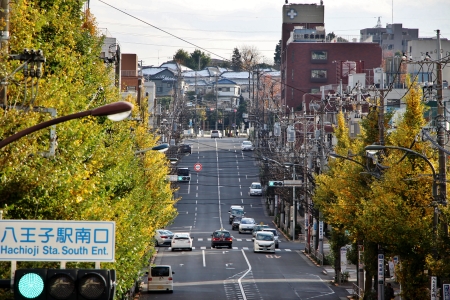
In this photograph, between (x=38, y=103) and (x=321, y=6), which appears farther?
(x=321, y=6)

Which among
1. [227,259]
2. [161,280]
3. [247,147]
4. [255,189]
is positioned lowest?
[227,259]


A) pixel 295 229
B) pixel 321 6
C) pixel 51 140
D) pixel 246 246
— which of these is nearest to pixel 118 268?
pixel 51 140

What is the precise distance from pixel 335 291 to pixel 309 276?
245 inches

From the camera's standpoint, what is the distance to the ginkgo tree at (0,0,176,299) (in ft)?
62.0

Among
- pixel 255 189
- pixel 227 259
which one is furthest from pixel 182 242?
pixel 255 189

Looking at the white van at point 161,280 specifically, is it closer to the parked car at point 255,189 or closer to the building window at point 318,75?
the parked car at point 255,189

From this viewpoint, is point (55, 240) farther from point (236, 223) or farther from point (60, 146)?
point (236, 223)

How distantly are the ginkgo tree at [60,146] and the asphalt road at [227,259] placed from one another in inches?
466

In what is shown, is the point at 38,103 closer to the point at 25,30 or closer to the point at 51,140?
the point at 51,140

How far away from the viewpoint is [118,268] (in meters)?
25.7

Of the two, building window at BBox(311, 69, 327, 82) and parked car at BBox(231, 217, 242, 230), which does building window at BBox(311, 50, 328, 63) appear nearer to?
building window at BBox(311, 69, 327, 82)

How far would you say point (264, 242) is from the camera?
205 feet

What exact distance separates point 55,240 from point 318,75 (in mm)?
110850

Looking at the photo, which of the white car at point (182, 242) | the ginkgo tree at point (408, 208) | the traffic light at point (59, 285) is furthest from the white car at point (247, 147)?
the traffic light at point (59, 285)
